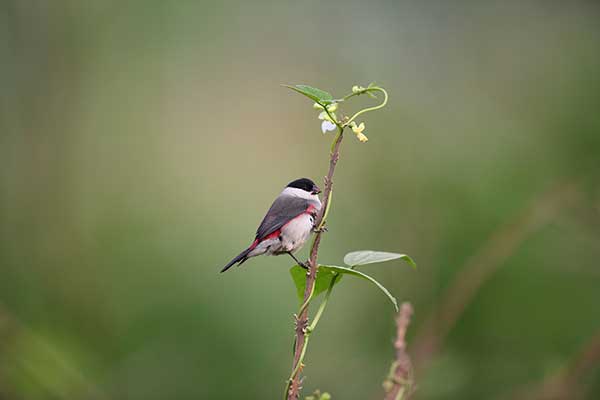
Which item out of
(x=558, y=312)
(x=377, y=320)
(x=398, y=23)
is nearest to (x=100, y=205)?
(x=377, y=320)

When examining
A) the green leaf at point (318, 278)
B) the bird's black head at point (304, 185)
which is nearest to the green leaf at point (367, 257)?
the green leaf at point (318, 278)

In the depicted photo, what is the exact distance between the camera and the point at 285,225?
1428mm

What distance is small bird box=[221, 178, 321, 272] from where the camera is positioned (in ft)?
4.64

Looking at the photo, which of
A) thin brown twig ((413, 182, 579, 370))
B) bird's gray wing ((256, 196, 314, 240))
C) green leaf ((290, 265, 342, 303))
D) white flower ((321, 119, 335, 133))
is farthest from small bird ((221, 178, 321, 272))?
thin brown twig ((413, 182, 579, 370))

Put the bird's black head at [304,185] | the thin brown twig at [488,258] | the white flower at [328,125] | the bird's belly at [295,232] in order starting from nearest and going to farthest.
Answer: the white flower at [328,125] → the bird's belly at [295,232] → the bird's black head at [304,185] → the thin brown twig at [488,258]

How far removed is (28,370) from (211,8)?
8.00 ft

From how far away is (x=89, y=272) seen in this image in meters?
3.08

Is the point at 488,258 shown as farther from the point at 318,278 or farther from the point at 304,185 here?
the point at 318,278

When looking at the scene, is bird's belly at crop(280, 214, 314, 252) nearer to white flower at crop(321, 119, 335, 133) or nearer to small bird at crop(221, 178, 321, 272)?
small bird at crop(221, 178, 321, 272)

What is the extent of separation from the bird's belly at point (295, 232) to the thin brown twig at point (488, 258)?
0.77m

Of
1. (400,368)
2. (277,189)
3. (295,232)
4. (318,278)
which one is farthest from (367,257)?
(277,189)

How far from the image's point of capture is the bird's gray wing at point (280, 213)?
4.77 ft

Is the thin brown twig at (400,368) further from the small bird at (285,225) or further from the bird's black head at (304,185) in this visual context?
the bird's black head at (304,185)

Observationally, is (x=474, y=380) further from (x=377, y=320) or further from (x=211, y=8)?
(x=211, y=8)
